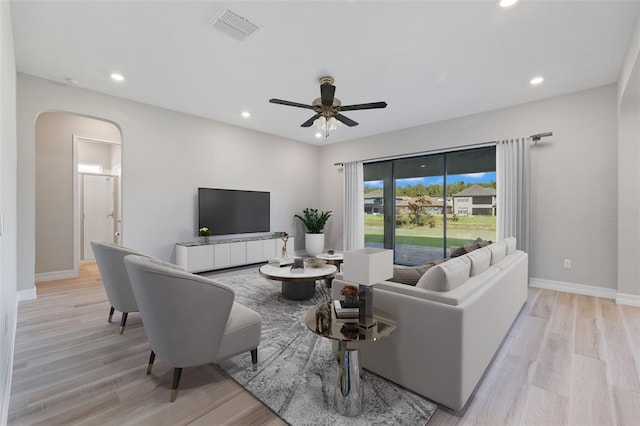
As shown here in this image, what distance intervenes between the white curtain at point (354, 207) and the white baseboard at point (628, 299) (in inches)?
160

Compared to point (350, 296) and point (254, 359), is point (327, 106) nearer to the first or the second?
point (350, 296)

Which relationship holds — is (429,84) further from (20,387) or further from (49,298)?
(49,298)

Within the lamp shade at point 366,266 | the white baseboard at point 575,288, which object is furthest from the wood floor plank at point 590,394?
the white baseboard at point 575,288

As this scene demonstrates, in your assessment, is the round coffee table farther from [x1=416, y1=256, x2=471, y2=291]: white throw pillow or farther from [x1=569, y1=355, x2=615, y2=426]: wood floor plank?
[x1=569, y1=355, x2=615, y2=426]: wood floor plank

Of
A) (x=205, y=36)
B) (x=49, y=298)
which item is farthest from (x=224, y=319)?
(x=49, y=298)

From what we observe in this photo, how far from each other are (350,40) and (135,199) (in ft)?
12.7

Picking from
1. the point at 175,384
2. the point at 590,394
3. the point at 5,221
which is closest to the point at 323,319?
the point at 175,384

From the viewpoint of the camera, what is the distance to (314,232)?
6660 millimetres

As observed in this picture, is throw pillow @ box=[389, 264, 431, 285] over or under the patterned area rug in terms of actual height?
over

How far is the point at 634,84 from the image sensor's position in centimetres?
295

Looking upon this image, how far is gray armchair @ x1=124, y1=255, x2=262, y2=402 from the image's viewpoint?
1.64 meters

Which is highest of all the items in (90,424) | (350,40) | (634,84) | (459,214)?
(350,40)

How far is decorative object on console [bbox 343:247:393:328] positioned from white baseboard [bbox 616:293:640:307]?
3824 millimetres

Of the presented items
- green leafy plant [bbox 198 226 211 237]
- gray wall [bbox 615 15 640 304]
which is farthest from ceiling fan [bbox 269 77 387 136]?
gray wall [bbox 615 15 640 304]
